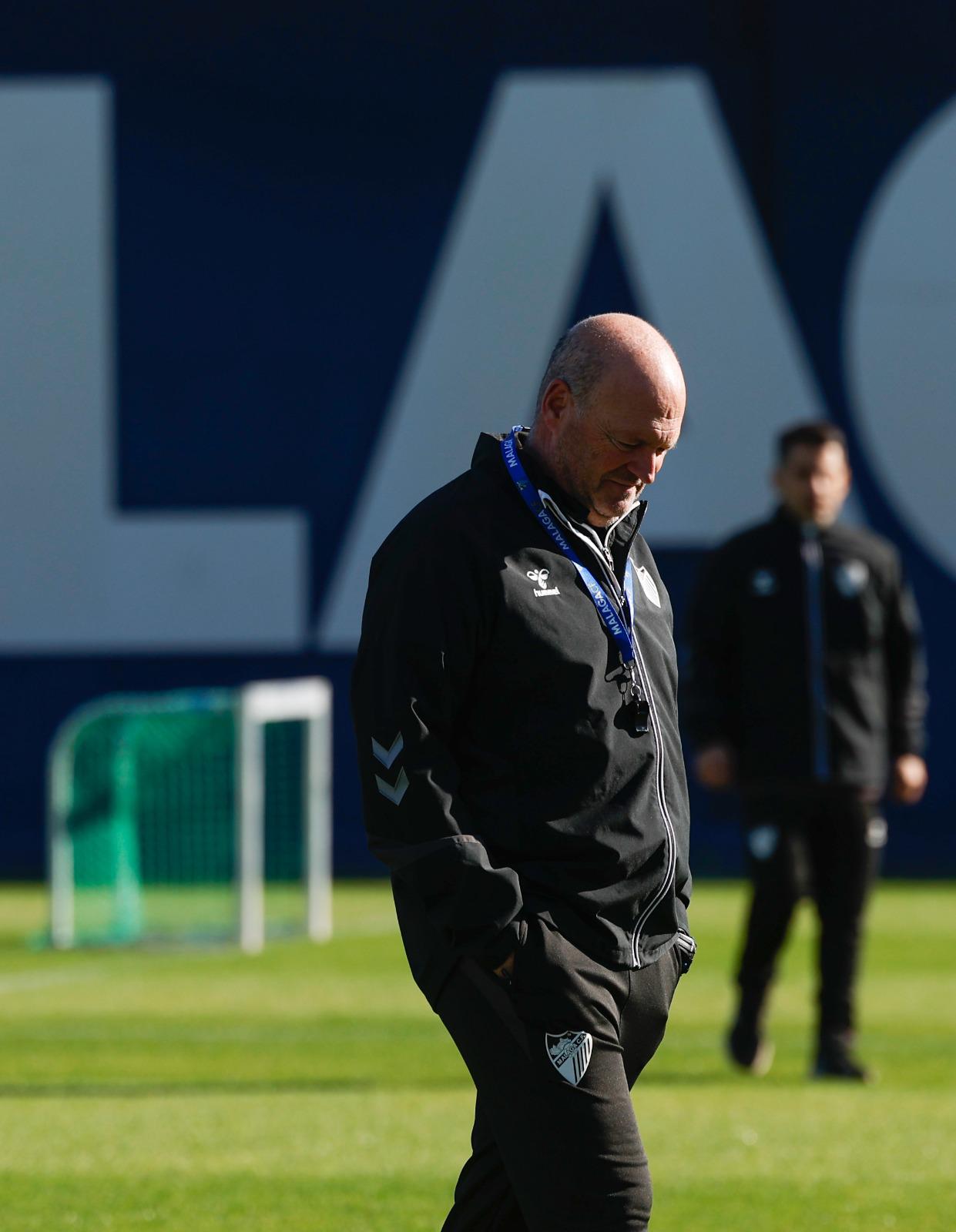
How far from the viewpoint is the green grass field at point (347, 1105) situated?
672cm

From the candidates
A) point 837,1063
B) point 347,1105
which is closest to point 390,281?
point 837,1063

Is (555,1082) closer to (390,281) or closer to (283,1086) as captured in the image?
(283,1086)

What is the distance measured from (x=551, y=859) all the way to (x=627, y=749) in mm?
234

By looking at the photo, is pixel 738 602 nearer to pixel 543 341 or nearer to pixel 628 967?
pixel 628 967

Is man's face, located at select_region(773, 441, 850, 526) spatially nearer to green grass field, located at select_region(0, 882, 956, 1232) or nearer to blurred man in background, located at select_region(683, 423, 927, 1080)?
blurred man in background, located at select_region(683, 423, 927, 1080)

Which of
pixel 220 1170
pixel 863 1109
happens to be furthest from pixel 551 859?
pixel 863 1109

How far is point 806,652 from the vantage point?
8836mm

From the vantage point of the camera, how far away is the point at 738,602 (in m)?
8.92

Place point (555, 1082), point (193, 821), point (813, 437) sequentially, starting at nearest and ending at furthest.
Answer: point (555, 1082), point (813, 437), point (193, 821)

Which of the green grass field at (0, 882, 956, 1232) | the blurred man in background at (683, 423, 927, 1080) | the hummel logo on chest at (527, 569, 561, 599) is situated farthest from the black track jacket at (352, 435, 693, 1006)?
the blurred man in background at (683, 423, 927, 1080)

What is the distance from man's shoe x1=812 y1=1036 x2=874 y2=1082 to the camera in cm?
879

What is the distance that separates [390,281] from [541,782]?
47.5 ft

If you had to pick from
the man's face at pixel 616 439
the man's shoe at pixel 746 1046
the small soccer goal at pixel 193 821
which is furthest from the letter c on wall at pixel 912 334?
the man's face at pixel 616 439

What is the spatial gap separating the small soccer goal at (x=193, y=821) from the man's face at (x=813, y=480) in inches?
212
